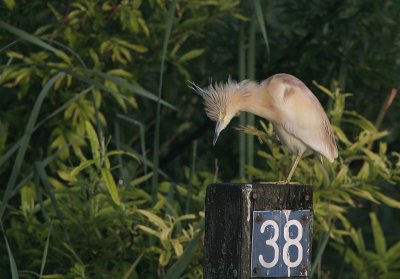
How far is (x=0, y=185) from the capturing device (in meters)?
5.05

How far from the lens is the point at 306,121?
11.9ft

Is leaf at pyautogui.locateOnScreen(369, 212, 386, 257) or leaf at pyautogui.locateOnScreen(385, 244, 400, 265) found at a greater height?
leaf at pyautogui.locateOnScreen(369, 212, 386, 257)

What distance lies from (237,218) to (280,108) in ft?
2.57

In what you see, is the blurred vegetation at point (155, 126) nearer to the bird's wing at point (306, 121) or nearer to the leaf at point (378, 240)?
the leaf at point (378, 240)

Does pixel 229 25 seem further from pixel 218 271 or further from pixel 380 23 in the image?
pixel 218 271

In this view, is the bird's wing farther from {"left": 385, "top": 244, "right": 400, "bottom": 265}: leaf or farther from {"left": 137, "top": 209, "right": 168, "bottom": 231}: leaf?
{"left": 385, "top": 244, "right": 400, "bottom": 265}: leaf

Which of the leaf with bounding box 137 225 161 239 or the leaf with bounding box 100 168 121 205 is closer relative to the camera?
the leaf with bounding box 100 168 121 205

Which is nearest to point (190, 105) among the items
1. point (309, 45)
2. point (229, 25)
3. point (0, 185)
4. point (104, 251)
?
point (229, 25)

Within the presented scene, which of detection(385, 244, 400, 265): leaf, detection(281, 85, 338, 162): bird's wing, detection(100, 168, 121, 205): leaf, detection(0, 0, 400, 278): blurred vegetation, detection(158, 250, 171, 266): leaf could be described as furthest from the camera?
detection(385, 244, 400, 265): leaf

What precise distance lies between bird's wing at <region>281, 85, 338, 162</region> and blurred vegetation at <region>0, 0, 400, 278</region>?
0.13 meters

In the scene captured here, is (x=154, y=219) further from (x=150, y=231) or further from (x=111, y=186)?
(x=111, y=186)

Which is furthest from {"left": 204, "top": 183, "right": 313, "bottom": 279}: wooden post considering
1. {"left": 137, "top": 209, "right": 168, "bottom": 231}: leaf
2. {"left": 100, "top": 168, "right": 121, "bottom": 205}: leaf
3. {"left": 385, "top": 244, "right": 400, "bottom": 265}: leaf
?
{"left": 385, "top": 244, "right": 400, "bottom": 265}: leaf

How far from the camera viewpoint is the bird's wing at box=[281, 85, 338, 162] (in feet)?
11.7

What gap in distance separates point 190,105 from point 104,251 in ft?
6.00
